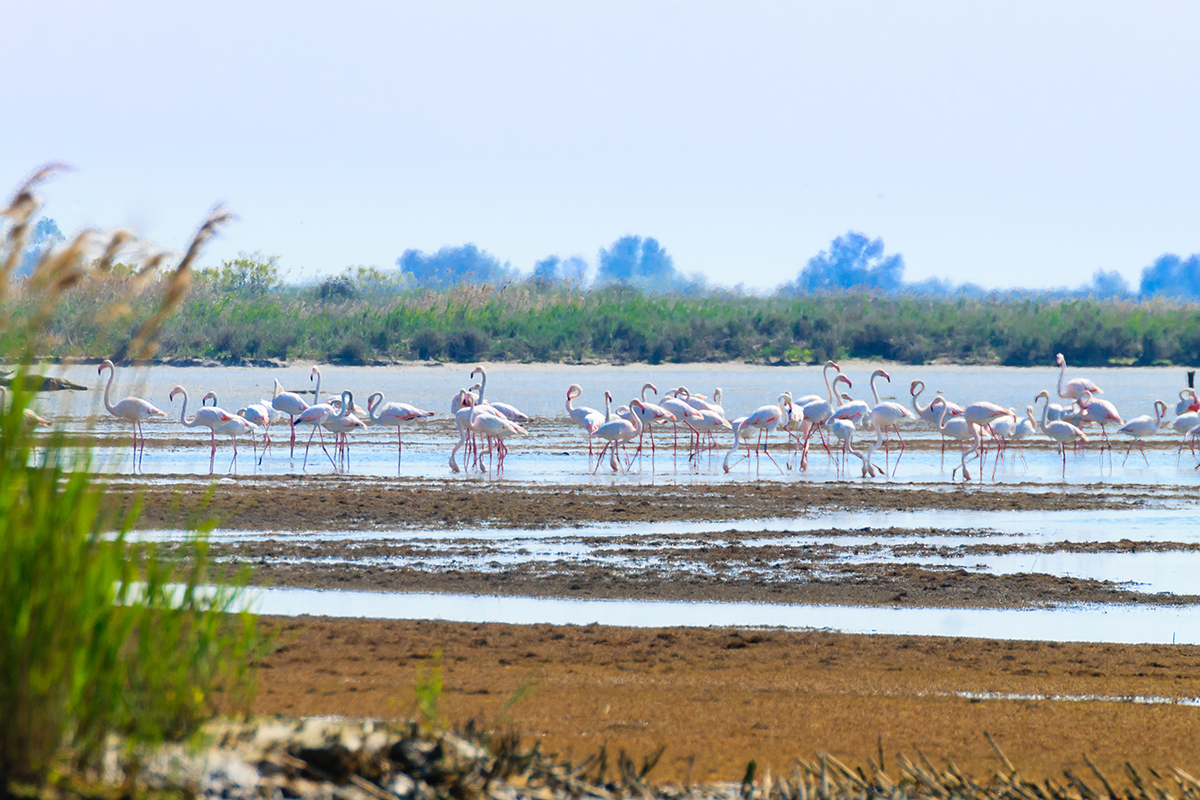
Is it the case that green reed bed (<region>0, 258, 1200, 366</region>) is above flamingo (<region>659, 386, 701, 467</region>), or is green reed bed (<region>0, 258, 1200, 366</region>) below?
above

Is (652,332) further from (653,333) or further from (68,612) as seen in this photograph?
(68,612)

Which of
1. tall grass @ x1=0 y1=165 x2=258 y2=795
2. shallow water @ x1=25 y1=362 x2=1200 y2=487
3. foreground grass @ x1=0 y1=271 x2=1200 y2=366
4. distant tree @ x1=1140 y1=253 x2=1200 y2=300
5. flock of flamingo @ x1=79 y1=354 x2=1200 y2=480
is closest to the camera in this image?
tall grass @ x1=0 y1=165 x2=258 y2=795

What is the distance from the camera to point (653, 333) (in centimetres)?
5109

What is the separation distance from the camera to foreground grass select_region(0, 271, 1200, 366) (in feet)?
165

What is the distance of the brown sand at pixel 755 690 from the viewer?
5.60 meters

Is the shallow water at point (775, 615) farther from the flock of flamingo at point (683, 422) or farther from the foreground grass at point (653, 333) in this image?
the foreground grass at point (653, 333)

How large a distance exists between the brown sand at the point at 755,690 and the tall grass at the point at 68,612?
1.81 meters

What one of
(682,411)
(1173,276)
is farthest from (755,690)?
(1173,276)

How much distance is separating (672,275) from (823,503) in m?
179

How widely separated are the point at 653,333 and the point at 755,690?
4452 cm

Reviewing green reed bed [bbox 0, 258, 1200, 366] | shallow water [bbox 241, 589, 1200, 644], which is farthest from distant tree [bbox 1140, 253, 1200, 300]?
shallow water [bbox 241, 589, 1200, 644]

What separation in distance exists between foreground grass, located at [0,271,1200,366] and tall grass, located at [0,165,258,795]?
46.4 meters

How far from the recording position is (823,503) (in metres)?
15.9

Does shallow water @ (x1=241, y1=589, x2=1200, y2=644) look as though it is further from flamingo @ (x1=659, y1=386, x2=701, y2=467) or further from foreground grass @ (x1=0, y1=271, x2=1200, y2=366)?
foreground grass @ (x1=0, y1=271, x2=1200, y2=366)
